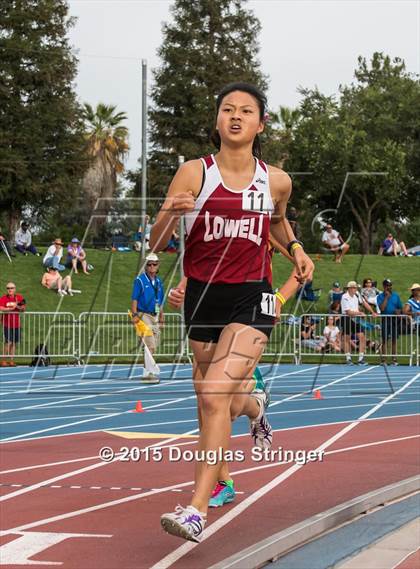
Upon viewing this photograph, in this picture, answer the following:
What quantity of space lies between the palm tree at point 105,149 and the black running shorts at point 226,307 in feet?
217

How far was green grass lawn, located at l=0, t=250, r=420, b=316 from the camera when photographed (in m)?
32.3

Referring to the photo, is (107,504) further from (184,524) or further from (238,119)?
(238,119)

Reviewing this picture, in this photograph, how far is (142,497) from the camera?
7.25 metres

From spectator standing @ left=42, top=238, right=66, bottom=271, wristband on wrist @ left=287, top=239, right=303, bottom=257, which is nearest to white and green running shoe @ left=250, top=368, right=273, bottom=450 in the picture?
wristband on wrist @ left=287, top=239, right=303, bottom=257

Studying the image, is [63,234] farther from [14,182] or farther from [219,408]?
[219,408]

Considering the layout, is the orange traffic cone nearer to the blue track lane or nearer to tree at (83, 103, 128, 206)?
the blue track lane

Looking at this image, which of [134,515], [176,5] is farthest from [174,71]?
[134,515]

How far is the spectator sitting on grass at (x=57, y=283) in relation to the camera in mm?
33219

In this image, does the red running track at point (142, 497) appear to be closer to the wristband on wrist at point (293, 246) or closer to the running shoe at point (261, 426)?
the running shoe at point (261, 426)

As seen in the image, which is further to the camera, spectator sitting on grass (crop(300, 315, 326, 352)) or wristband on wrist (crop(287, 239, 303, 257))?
spectator sitting on grass (crop(300, 315, 326, 352))

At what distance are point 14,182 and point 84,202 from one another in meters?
18.1

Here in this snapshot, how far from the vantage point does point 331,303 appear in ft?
86.6

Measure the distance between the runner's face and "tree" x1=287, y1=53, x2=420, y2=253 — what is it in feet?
166

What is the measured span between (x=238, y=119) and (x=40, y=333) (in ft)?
66.1
